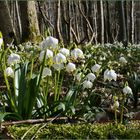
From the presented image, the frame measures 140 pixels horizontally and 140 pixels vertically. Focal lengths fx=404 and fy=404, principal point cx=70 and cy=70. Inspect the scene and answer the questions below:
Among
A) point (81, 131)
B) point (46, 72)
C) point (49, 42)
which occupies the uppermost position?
point (49, 42)

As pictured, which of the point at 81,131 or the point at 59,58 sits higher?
the point at 59,58

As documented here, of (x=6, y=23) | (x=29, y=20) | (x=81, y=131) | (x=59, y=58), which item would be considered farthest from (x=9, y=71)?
(x=29, y=20)

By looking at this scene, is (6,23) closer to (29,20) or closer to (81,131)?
(29,20)

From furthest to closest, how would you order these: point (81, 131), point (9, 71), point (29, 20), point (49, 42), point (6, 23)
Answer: point (29, 20)
point (6, 23)
point (9, 71)
point (49, 42)
point (81, 131)

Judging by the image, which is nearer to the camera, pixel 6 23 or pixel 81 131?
pixel 81 131

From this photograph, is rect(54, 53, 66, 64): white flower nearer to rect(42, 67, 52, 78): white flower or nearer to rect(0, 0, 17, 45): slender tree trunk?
rect(42, 67, 52, 78): white flower

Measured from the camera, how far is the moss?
95.8 inches

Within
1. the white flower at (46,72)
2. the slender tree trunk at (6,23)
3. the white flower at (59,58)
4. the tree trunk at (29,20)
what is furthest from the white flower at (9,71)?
the tree trunk at (29,20)

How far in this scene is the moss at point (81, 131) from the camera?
7.98 ft

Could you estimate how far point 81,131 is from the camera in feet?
8.16

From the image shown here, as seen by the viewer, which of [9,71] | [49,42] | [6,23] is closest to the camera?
[49,42]

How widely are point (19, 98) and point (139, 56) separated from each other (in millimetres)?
5464

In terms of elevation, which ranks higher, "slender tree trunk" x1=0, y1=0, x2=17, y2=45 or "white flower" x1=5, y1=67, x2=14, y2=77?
"slender tree trunk" x1=0, y1=0, x2=17, y2=45

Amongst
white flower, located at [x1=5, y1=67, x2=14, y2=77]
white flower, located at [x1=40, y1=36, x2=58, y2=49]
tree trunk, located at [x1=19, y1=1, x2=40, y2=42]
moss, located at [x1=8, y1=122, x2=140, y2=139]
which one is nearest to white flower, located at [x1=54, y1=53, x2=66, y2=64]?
white flower, located at [x1=40, y1=36, x2=58, y2=49]
